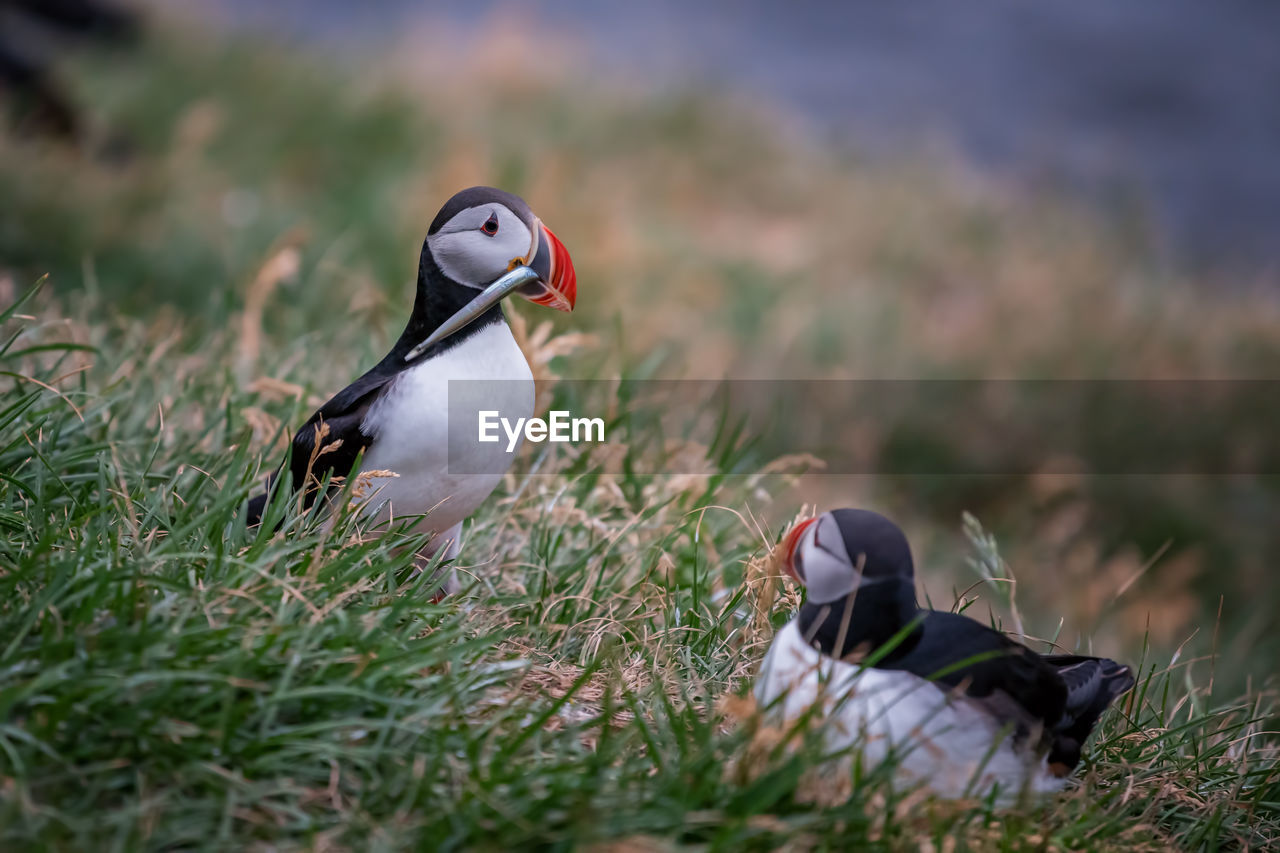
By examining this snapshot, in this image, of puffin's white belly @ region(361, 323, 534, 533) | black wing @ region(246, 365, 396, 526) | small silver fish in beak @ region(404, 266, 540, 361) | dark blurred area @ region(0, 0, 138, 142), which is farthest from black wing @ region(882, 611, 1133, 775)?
dark blurred area @ region(0, 0, 138, 142)

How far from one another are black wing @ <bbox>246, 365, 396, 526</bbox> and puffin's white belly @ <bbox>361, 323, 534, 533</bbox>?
0.14 feet

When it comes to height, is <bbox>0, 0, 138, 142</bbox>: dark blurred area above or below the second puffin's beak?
above

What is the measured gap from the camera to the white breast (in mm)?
2213

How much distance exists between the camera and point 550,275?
9.21 ft

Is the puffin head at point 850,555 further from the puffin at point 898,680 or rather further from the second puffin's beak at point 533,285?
the second puffin's beak at point 533,285

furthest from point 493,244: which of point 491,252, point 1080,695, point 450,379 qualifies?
point 1080,695

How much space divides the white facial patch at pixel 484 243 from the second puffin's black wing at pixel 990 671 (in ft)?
4.32

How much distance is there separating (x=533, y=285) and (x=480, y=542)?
1075 mm

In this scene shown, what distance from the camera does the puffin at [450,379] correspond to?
2766mm

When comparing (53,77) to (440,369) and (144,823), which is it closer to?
(440,369)

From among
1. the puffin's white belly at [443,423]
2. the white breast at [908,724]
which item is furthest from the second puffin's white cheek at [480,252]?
the white breast at [908,724]

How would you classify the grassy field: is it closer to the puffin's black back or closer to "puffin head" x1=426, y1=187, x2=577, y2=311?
the puffin's black back

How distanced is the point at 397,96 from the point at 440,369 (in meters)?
8.20

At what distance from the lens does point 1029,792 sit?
229cm
